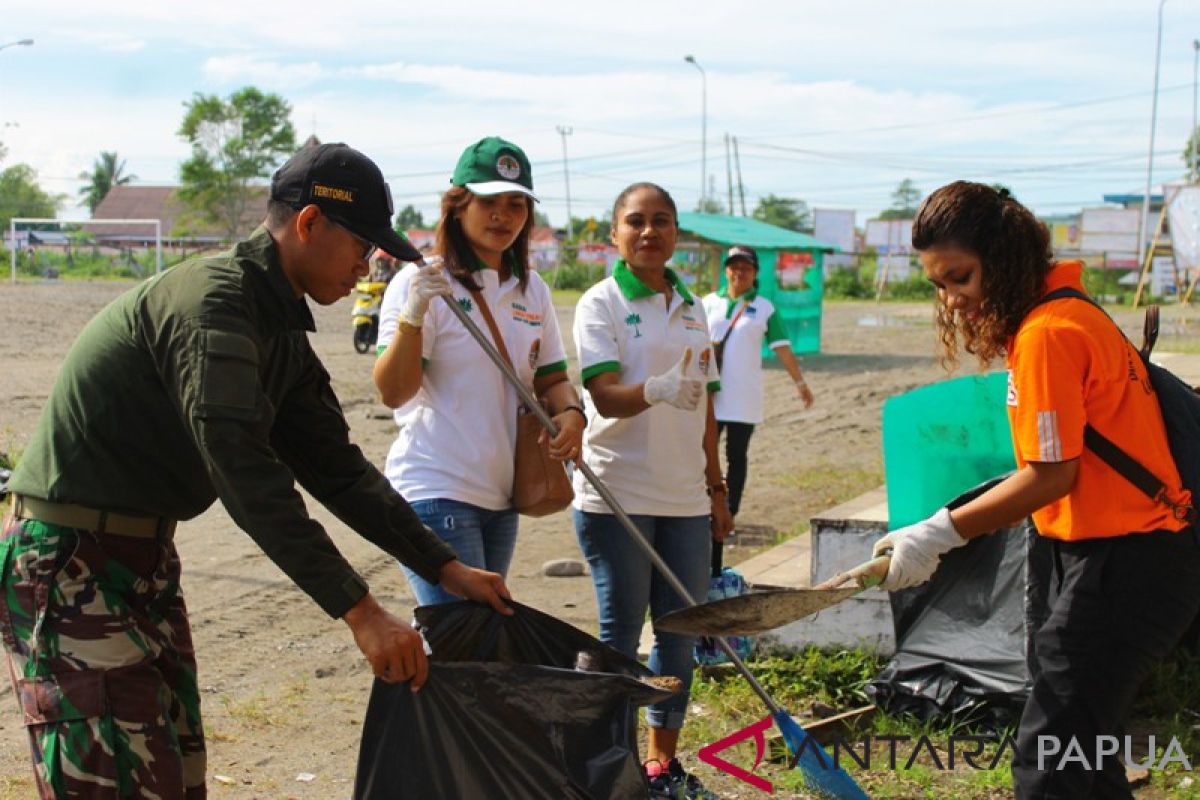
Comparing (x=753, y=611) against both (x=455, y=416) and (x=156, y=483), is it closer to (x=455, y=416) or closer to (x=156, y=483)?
(x=455, y=416)

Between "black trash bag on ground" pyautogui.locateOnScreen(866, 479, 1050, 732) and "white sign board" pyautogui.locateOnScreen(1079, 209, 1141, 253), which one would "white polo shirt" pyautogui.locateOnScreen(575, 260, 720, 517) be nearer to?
"black trash bag on ground" pyautogui.locateOnScreen(866, 479, 1050, 732)

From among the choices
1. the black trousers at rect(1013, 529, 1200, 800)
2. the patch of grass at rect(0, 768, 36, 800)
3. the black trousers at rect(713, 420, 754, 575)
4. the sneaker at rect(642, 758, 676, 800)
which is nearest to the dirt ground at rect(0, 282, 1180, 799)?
the patch of grass at rect(0, 768, 36, 800)

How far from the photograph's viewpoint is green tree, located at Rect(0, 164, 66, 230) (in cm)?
5566

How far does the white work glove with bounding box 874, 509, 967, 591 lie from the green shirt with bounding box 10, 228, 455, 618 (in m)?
1.30

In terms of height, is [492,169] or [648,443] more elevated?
[492,169]

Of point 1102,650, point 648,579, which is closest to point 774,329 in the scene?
point 648,579

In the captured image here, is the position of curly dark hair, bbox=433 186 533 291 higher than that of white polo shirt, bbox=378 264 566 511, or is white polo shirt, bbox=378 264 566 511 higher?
curly dark hair, bbox=433 186 533 291

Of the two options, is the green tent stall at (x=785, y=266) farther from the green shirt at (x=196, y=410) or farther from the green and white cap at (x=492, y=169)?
the green shirt at (x=196, y=410)

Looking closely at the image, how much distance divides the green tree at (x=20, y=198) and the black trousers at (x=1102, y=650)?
163 feet

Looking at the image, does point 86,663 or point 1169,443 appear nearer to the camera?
point 86,663

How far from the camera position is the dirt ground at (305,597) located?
449 centimetres

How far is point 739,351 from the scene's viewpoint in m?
8.15

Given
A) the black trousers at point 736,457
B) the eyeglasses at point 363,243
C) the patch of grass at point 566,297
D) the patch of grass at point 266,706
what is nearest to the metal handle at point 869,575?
the eyeglasses at point 363,243

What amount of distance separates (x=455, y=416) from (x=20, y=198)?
221ft
